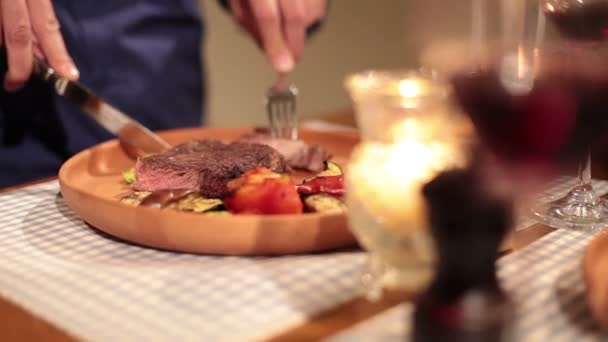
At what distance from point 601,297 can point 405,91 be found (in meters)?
0.24

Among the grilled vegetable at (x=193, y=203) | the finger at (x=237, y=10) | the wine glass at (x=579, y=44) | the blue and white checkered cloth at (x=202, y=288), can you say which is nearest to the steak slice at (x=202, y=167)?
the grilled vegetable at (x=193, y=203)

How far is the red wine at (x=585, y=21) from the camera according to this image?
3.12 feet

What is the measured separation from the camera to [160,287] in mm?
765

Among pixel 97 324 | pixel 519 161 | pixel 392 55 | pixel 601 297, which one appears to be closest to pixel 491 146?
pixel 519 161

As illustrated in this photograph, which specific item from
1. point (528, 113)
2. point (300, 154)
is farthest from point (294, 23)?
point (528, 113)

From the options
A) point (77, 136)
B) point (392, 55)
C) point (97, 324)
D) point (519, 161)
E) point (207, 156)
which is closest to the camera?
point (519, 161)

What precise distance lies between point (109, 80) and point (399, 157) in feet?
3.46

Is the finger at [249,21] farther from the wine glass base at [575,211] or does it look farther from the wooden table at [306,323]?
the wooden table at [306,323]

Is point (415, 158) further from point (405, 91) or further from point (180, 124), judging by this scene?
point (180, 124)

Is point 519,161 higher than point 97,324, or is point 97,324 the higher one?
point 519,161

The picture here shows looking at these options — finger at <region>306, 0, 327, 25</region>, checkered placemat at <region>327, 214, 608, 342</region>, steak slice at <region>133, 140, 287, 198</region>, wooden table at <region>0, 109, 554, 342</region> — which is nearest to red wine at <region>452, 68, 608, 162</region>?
checkered placemat at <region>327, 214, 608, 342</region>

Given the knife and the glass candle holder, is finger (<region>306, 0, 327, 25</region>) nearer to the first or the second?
the knife

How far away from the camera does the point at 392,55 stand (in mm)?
3443

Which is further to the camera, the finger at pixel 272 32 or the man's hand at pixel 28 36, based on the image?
the finger at pixel 272 32
